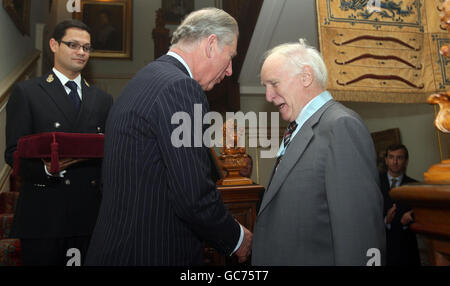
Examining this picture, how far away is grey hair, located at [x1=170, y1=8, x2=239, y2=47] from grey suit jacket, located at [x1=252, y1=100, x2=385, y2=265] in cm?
53

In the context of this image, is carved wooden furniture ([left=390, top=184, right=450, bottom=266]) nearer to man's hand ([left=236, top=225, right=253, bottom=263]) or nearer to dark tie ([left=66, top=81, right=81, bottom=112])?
man's hand ([left=236, top=225, right=253, bottom=263])

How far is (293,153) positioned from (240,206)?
1177 mm

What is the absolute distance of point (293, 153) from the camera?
4.99 feet

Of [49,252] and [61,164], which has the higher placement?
[61,164]

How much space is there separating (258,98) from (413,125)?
2589mm

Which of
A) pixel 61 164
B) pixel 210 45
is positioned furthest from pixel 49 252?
pixel 210 45

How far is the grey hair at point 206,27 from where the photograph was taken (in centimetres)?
151

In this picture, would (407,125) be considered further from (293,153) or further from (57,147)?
(57,147)

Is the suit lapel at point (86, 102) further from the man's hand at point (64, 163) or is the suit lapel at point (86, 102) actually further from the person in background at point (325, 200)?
the person in background at point (325, 200)

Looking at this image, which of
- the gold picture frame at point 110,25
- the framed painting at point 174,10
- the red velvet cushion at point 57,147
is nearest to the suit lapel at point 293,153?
the red velvet cushion at point 57,147

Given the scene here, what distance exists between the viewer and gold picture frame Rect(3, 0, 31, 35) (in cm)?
408

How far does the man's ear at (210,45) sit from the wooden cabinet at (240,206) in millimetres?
1240

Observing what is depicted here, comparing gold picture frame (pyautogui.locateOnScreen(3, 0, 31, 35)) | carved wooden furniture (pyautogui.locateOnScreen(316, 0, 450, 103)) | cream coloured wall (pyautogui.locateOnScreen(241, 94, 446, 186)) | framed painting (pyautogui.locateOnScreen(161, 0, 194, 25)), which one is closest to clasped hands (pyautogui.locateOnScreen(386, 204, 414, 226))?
carved wooden furniture (pyautogui.locateOnScreen(316, 0, 450, 103))
